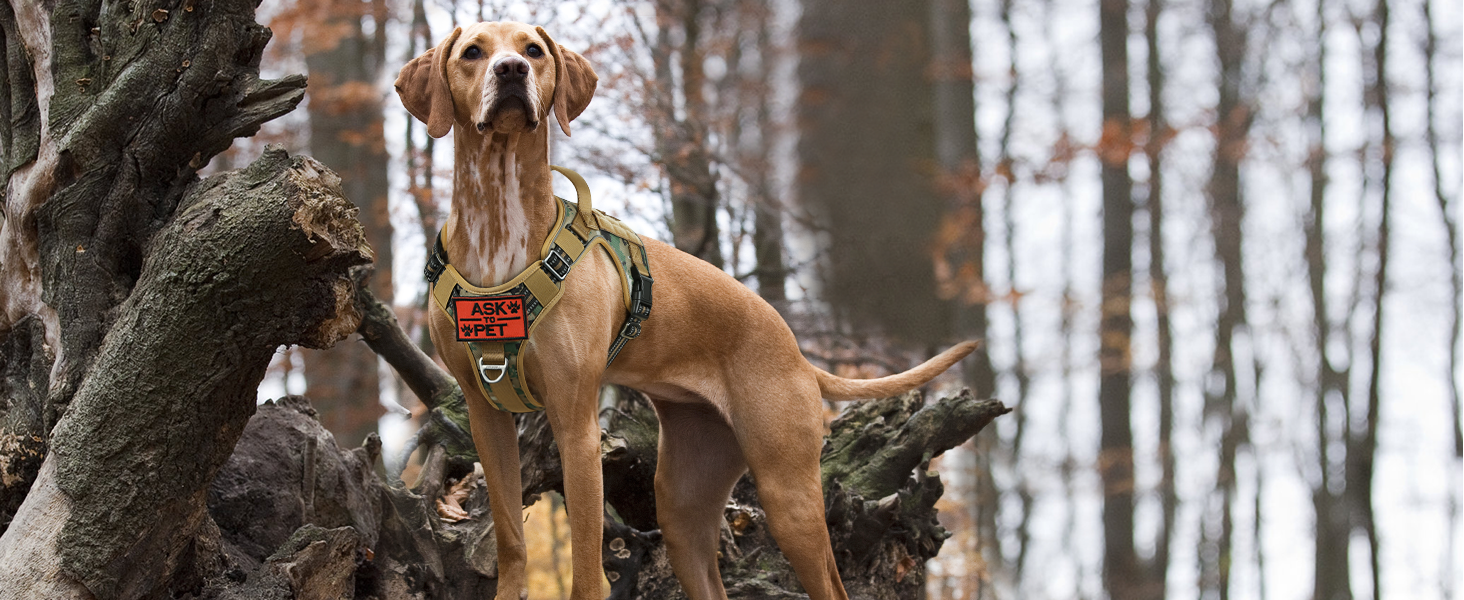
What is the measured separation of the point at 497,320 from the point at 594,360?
0.39 metres

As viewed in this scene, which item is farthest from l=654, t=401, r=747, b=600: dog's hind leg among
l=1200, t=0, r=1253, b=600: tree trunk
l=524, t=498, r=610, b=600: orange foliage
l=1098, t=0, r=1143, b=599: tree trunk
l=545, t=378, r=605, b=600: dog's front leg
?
l=1200, t=0, r=1253, b=600: tree trunk

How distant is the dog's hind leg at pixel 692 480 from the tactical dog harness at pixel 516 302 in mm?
841

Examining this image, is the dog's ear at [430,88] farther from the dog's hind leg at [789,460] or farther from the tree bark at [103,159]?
the dog's hind leg at [789,460]

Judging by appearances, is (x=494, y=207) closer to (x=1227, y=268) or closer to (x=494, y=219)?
(x=494, y=219)

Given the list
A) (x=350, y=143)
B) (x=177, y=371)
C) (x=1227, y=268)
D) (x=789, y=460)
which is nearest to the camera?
(x=177, y=371)

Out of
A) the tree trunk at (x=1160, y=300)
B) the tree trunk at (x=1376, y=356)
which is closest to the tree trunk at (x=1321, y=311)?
the tree trunk at (x=1376, y=356)

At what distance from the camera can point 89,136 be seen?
4.02 m

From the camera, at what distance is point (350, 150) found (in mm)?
10766

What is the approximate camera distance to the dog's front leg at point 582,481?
4.08 meters

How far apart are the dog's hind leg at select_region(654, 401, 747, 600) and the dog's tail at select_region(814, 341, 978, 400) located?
0.52 meters

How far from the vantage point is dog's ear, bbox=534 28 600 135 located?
4180 millimetres

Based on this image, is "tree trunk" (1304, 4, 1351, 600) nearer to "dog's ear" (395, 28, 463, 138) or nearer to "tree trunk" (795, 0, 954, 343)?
"tree trunk" (795, 0, 954, 343)

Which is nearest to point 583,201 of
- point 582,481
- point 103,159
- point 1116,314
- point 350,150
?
point 582,481

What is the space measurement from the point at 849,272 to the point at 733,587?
2909 mm
